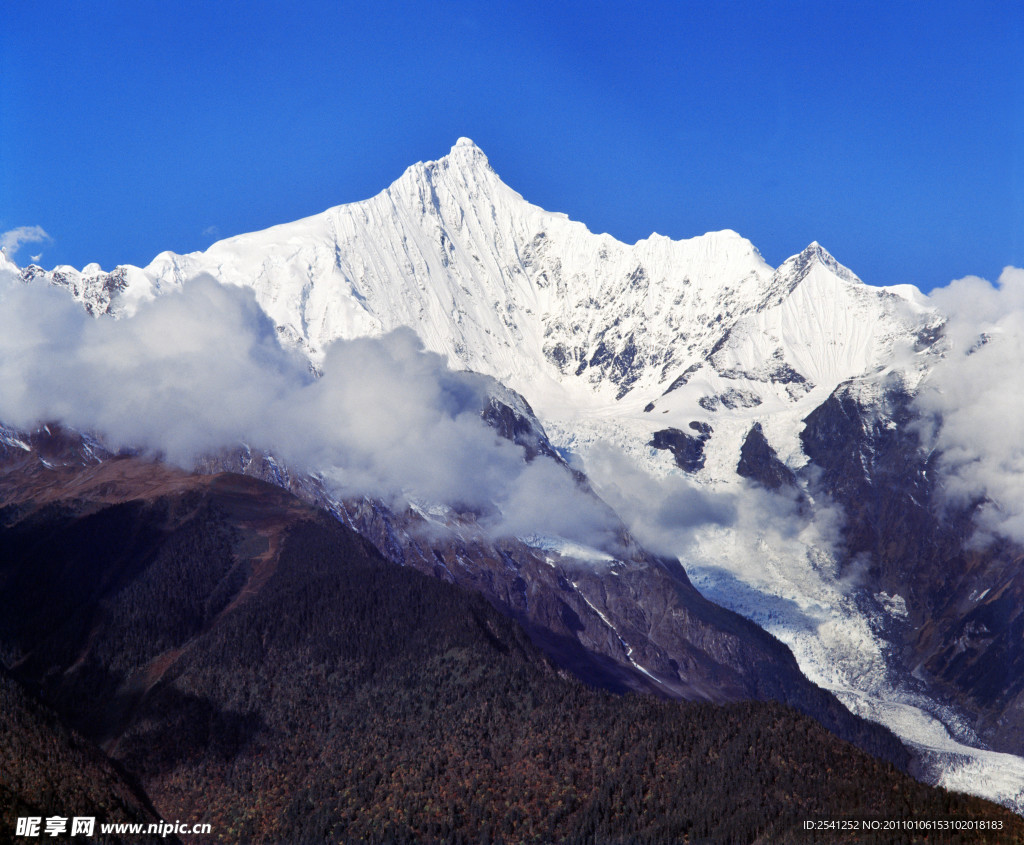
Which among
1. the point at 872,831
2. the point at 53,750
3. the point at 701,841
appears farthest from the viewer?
the point at 53,750

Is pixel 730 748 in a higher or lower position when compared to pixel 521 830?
higher

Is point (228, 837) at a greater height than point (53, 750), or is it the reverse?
point (53, 750)

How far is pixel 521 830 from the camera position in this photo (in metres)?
181

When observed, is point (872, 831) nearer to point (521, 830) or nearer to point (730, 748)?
point (730, 748)

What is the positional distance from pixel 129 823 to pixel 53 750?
2001 cm

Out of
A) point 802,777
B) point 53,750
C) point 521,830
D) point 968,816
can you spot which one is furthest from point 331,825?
point 968,816

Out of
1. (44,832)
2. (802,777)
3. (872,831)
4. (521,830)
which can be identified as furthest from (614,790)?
(44,832)

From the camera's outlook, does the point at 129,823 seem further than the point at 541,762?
No

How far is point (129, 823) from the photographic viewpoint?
177 m

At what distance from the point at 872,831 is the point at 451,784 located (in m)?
Result: 68.2

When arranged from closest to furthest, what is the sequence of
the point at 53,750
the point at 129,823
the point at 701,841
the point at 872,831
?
the point at 872,831 → the point at 701,841 → the point at 129,823 → the point at 53,750

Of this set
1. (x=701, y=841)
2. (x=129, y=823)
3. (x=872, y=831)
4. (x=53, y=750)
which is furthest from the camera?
(x=53, y=750)

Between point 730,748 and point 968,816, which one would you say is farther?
point 730,748

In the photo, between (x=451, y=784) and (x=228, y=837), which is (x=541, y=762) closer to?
(x=451, y=784)
